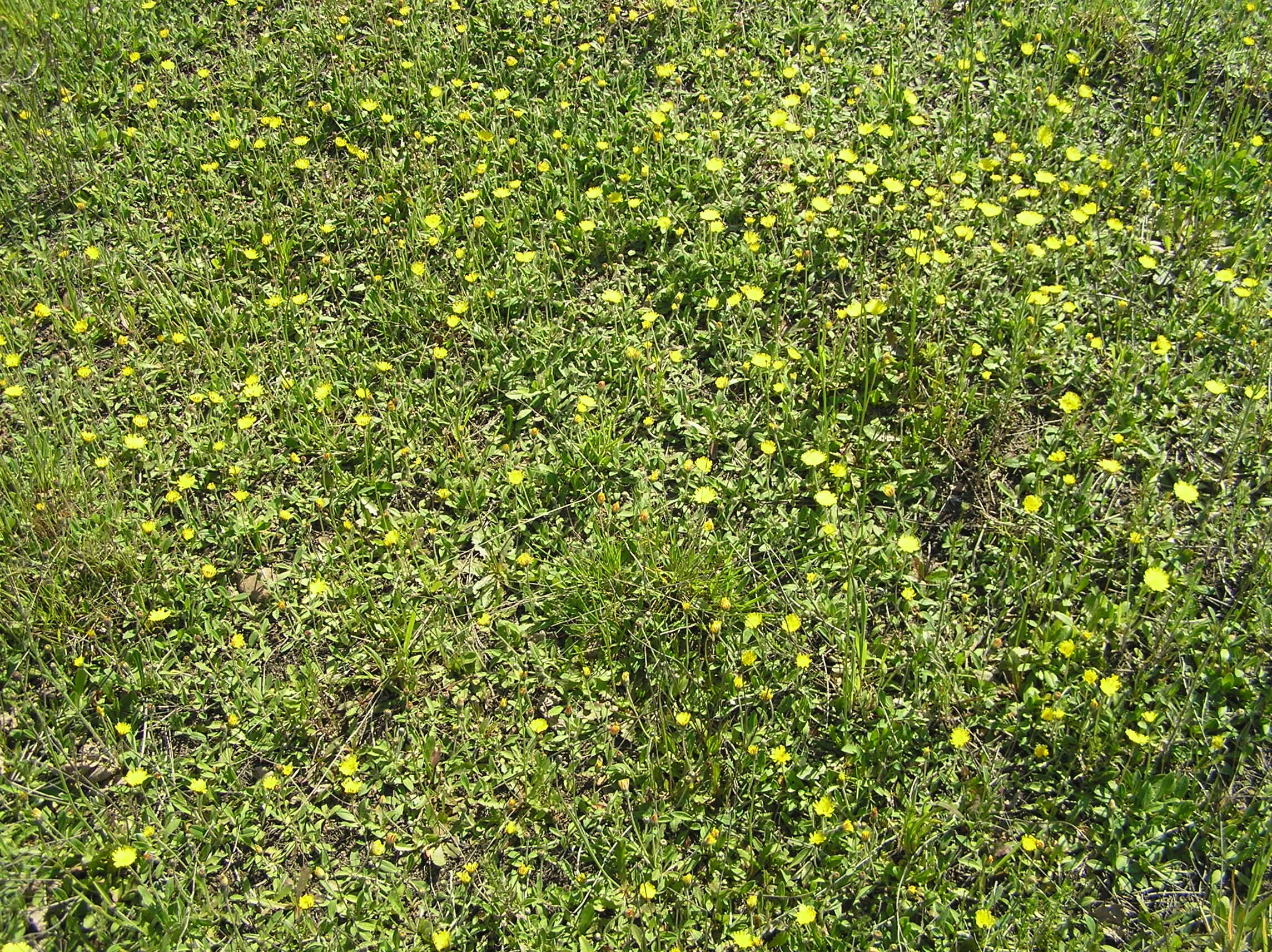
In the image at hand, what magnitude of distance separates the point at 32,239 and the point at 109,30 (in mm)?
1492

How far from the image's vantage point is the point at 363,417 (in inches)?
134

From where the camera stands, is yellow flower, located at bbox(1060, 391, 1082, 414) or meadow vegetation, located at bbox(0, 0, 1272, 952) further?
yellow flower, located at bbox(1060, 391, 1082, 414)

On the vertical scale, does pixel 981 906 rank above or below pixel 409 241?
below

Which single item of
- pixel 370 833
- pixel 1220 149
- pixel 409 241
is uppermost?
pixel 1220 149

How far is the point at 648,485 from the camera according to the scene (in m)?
3.25

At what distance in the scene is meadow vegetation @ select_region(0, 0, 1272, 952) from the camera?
2.56 meters

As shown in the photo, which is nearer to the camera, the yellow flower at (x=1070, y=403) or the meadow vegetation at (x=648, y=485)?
the meadow vegetation at (x=648, y=485)

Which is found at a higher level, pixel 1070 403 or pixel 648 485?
pixel 1070 403

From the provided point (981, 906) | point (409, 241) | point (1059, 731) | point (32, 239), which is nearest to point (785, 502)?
point (1059, 731)

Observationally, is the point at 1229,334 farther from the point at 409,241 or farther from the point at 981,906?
the point at 409,241

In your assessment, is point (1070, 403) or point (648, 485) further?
point (648, 485)

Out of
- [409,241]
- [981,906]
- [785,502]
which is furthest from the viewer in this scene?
[409,241]

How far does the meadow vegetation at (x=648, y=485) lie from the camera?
256 centimetres

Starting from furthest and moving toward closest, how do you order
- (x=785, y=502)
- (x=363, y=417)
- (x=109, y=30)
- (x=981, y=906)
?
→ (x=109, y=30), (x=363, y=417), (x=785, y=502), (x=981, y=906)
